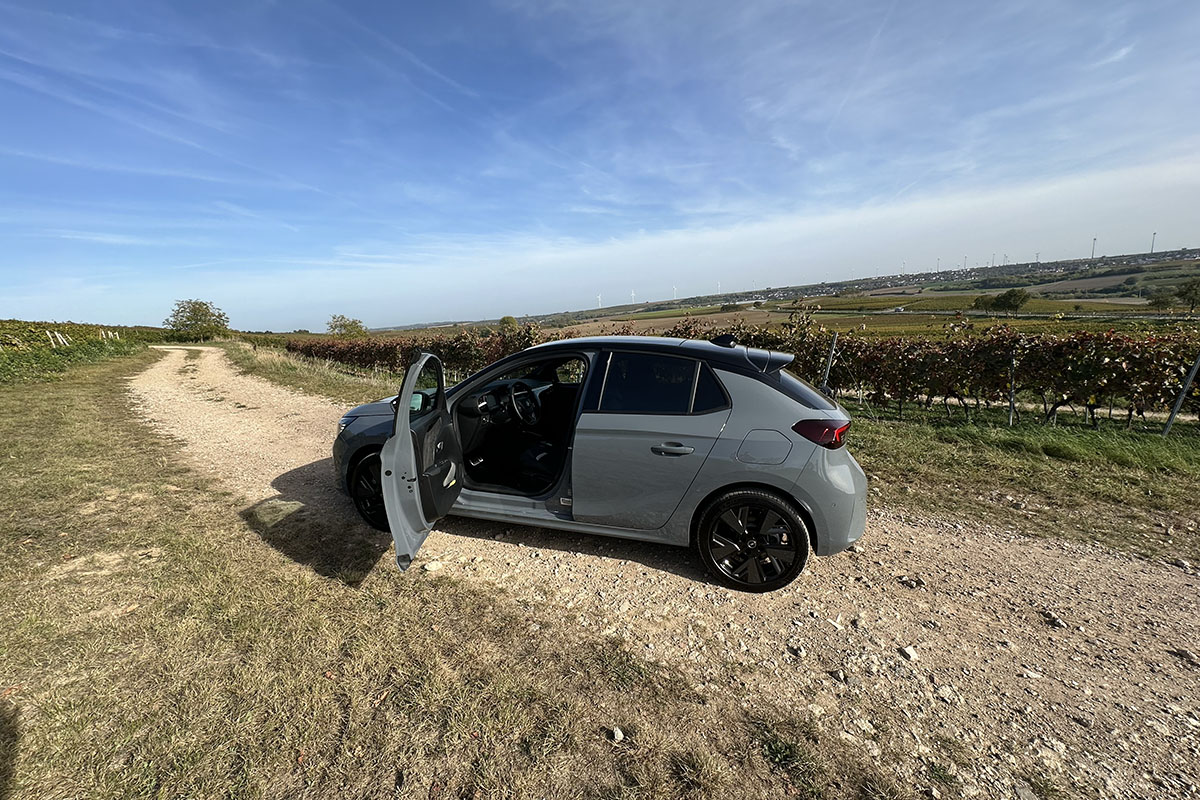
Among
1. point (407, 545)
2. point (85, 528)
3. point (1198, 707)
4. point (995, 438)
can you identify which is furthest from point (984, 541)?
point (85, 528)

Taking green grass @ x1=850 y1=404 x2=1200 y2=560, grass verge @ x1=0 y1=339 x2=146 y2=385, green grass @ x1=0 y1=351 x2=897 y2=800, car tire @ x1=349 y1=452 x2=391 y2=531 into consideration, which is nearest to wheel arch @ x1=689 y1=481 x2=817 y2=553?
green grass @ x1=0 y1=351 x2=897 y2=800

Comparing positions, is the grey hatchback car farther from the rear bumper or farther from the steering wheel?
the steering wheel

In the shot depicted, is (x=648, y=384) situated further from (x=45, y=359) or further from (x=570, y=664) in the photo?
(x=45, y=359)

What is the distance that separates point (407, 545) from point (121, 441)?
6.40 metres

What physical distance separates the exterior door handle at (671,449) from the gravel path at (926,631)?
0.88 meters

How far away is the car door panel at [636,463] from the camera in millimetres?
3055

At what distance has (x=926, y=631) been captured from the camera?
8.75 ft

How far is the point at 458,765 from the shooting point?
1.89 metres

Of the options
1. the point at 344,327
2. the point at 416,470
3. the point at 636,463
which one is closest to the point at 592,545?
the point at 636,463

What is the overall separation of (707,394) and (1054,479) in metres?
4.19

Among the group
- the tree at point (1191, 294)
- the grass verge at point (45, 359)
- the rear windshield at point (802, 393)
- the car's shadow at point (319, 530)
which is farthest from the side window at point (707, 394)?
the tree at point (1191, 294)

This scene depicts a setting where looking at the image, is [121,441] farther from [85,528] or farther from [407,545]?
[407,545]

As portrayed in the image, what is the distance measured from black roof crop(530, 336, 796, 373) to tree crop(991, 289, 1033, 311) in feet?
187

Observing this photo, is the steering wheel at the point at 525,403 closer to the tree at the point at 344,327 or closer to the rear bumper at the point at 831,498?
the rear bumper at the point at 831,498
